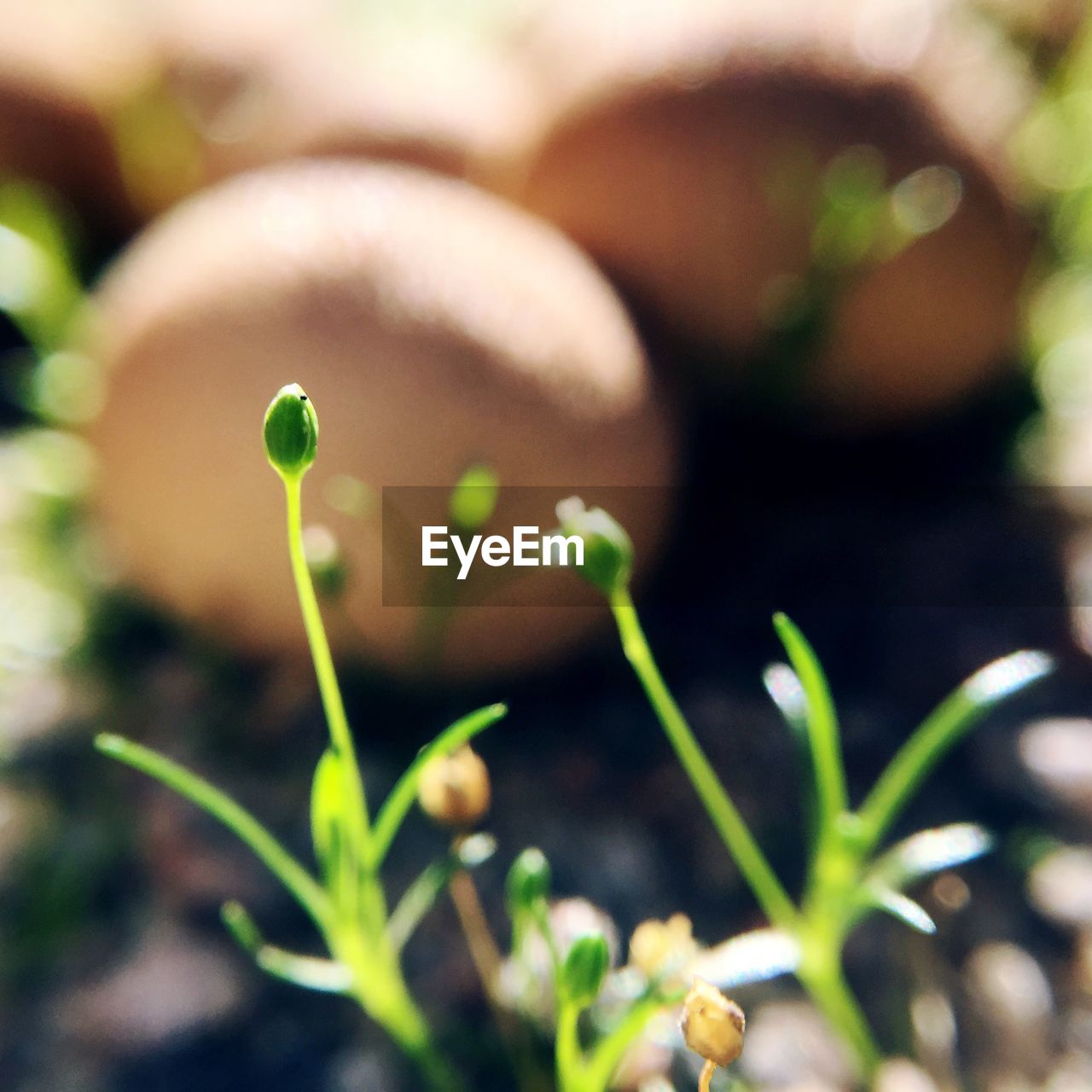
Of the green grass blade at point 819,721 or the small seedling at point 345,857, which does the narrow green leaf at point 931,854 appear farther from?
the small seedling at point 345,857

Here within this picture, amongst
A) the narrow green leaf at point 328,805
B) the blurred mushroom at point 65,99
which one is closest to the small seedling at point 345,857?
the narrow green leaf at point 328,805

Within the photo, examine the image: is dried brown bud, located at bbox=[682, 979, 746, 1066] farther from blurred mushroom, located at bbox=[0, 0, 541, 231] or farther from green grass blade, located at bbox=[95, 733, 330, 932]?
blurred mushroom, located at bbox=[0, 0, 541, 231]

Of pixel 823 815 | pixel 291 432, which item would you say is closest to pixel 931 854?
pixel 823 815

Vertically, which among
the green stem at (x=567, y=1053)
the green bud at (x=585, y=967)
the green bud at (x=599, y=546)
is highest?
the green bud at (x=599, y=546)

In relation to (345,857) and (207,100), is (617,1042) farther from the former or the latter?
(207,100)

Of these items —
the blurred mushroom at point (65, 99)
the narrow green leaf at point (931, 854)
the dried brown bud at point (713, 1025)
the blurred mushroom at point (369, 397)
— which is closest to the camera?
the dried brown bud at point (713, 1025)

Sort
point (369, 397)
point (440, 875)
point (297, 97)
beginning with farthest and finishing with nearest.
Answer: point (297, 97), point (369, 397), point (440, 875)
